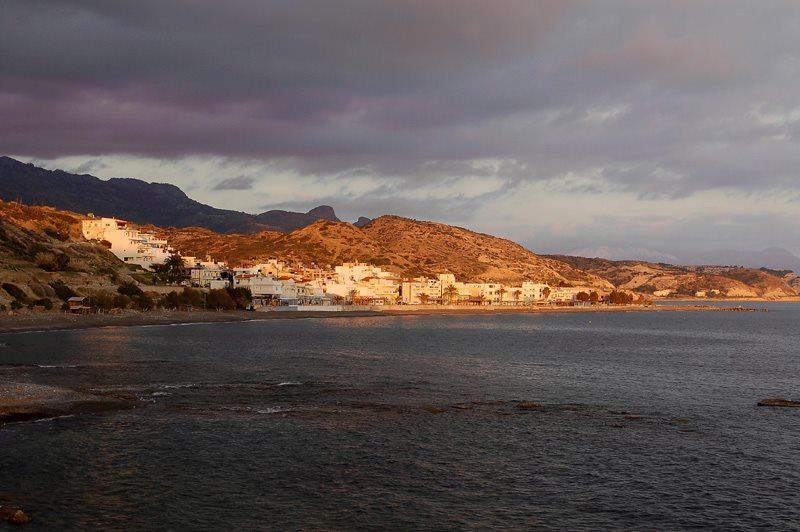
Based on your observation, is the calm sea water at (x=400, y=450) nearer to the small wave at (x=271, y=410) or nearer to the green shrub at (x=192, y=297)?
the small wave at (x=271, y=410)

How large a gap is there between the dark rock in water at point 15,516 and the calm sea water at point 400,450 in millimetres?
685

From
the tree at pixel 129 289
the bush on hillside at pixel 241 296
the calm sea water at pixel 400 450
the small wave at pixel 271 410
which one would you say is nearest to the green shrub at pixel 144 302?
the tree at pixel 129 289

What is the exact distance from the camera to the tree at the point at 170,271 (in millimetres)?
177375

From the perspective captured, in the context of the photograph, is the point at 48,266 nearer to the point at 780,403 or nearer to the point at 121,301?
the point at 121,301

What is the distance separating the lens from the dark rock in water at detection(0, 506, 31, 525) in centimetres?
2294

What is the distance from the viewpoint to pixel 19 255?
141 m

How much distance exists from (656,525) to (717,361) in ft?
224

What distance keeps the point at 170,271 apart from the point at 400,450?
539 ft

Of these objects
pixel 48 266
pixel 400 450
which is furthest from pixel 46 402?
pixel 48 266

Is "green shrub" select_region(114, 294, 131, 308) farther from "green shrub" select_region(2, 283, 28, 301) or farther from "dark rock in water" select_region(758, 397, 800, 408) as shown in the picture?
"dark rock in water" select_region(758, 397, 800, 408)

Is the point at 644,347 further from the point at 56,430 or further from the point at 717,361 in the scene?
the point at 56,430

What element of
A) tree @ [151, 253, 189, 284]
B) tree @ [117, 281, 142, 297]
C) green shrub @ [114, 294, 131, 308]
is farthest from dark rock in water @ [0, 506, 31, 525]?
tree @ [151, 253, 189, 284]

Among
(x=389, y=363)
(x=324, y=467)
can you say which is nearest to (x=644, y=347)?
(x=389, y=363)

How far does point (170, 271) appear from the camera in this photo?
186m
